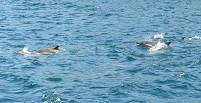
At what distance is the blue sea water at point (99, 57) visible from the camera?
2072 cm

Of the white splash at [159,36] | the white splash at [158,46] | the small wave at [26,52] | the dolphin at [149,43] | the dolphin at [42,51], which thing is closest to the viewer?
the small wave at [26,52]

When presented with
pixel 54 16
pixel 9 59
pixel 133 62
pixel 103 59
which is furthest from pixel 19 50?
pixel 54 16

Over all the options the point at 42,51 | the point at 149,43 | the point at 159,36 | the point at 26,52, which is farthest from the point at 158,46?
the point at 26,52

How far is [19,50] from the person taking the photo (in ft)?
94.6

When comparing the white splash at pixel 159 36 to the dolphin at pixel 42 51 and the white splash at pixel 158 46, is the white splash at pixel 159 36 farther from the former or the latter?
the dolphin at pixel 42 51

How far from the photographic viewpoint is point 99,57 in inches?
1071

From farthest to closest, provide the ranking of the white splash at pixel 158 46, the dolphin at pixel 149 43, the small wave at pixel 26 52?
the dolphin at pixel 149 43
the white splash at pixel 158 46
the small wave at pixel 26 52

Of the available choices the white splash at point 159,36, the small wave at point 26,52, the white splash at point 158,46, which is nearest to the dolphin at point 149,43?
the white splash at point 158,46

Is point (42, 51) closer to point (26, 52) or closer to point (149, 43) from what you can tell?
point (26, 52)

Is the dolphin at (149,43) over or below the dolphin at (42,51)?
over

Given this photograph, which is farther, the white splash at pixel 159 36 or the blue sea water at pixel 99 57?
the white splash at pixel 159 36

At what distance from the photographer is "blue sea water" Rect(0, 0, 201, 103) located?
2072 cm

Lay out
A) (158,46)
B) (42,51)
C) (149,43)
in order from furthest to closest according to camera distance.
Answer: (149,43), (158,46), (42,51)

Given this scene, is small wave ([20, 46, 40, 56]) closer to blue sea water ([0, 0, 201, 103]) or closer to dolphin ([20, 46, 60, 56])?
dolphin ([20, 46, 60, 56])
